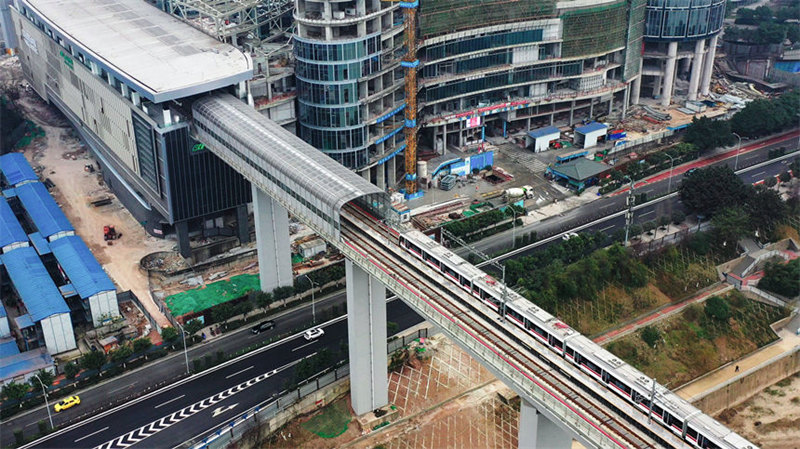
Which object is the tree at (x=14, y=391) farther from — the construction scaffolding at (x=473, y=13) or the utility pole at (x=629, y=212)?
the construction scaffolding at (x=473, y=13)

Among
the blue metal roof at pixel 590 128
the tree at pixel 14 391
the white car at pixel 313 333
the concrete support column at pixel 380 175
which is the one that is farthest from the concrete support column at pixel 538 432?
the blue metal roof at pixel 590 128

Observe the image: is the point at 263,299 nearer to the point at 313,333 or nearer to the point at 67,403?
the point at 313,333

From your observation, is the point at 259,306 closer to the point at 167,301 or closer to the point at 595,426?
the point at 167,301

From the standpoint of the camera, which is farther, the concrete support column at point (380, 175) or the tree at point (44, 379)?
the concrete support column at point (380, 175)

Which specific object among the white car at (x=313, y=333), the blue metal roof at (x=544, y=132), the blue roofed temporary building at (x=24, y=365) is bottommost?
the white car at (x=313, y=333)

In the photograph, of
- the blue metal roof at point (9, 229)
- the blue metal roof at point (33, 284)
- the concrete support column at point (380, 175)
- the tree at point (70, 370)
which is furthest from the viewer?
the concrete support column at point (380, 175)

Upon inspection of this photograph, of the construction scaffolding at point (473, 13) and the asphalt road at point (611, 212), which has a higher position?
the construction scaffolding at point (473, 13)
